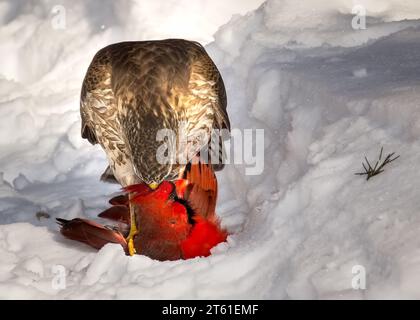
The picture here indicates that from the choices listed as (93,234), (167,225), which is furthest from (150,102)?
(93,234)

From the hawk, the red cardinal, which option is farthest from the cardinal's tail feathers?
the hawk

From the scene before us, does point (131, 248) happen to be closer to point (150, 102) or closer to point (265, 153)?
point (150, 102)

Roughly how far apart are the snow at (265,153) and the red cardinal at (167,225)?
0.47 ft

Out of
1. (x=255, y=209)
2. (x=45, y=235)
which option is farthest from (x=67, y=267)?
(x=255, y=209)

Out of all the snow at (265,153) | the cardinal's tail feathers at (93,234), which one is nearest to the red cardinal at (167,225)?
the cardinal's tail feathers at (93,234)

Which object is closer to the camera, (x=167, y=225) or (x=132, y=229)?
(x=167, y=225)

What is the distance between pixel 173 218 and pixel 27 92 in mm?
3894

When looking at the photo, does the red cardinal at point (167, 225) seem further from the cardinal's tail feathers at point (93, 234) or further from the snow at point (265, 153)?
the snow at point (265, 153)

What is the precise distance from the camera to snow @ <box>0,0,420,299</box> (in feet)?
12.3

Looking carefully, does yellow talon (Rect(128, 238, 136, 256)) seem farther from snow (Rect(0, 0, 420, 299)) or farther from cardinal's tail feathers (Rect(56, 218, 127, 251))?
snow (Rect(0, 0, 420, 299))

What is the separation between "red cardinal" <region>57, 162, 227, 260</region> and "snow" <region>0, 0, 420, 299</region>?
14 cm

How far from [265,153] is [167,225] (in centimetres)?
109

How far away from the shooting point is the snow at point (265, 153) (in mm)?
3740

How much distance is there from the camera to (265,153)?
18.7 feet
